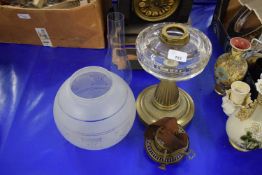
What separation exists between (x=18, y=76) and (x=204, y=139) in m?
0.60

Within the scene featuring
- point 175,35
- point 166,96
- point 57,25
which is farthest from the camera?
point 57,25

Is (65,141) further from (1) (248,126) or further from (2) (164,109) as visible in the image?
(1) (248,126)

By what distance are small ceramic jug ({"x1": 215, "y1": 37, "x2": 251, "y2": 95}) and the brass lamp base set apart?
0.11 meters

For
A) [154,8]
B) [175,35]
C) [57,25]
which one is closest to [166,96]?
[175,35]

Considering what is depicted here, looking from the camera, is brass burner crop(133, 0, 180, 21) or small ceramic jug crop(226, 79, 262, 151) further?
brass burner crop(133, 0, 180, 21)

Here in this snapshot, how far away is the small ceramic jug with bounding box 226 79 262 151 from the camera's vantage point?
570mm

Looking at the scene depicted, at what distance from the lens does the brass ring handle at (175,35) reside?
54cm

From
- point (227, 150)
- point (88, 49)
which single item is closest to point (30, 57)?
point (88, 49)

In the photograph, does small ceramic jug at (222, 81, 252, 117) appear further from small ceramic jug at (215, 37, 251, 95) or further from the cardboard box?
the cardboard box

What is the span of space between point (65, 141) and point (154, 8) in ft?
1.49

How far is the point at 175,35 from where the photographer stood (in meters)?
0.57

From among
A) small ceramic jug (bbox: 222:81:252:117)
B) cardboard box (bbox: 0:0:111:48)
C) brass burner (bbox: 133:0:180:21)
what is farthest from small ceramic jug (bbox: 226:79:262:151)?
cardboard box (bbox: 0:0:111:48)

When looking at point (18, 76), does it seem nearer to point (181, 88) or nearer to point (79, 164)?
point (79, 164)

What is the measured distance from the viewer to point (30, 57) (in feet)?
2.96
